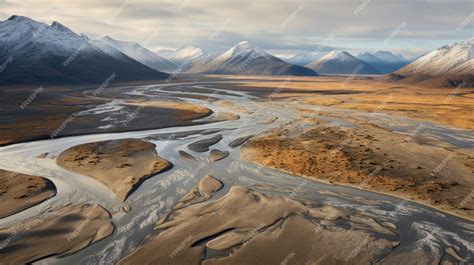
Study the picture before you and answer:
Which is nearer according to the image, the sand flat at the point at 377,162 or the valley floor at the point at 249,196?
the valley floor at the point at 249,196

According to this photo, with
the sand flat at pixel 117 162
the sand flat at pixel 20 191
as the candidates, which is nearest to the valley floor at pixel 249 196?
the sand flat at pixel 117 162

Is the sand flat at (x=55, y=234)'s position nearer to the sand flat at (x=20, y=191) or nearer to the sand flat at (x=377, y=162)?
the sand flat at (x=20, y=191)

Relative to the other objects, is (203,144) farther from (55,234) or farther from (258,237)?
(258,237)

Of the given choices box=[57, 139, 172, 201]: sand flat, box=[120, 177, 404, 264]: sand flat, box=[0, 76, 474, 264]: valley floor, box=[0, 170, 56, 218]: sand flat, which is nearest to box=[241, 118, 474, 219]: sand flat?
box=[0, 76, 474, 264]: valley floor

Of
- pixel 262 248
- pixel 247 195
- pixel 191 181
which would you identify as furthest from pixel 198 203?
pixel 262 248

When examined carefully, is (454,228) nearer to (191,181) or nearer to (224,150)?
(191,181)

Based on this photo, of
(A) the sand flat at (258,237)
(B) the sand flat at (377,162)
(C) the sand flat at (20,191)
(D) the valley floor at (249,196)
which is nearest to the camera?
(A) the sand flat at (258,237)

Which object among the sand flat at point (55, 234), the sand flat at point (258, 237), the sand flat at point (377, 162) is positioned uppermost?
the sand flat at point (55, 234)
